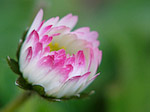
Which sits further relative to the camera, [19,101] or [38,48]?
[19,101]

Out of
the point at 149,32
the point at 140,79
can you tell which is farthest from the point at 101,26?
the point at 140,79

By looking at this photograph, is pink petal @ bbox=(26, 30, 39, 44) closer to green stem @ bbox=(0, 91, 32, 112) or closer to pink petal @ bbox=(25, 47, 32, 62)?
pink petal @ bbox=(25, 47, 32, 62)

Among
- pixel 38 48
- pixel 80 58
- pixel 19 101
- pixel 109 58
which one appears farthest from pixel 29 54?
pixel 109 58

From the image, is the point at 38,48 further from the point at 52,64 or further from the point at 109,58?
the point at 109,58

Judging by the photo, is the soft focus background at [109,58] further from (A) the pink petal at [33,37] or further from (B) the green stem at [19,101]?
(A) the pink petal at [33,37]

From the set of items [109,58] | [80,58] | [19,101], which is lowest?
[109,58]

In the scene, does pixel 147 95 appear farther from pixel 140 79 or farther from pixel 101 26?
pixel 101 26

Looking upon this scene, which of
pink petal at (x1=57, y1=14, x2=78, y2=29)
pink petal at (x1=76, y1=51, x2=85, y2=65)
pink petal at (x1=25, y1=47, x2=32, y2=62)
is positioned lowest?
pink petal at (x1=76, y1=51, x2=85, y2=65)

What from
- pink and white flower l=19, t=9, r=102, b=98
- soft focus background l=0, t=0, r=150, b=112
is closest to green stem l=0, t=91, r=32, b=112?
pink and white flower l=19, t=9, r=102, b=98

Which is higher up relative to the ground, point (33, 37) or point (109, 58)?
point (33, 37)
